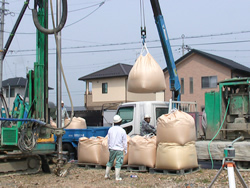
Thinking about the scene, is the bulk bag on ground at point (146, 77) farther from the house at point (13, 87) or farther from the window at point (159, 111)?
the house at point (13, 87)

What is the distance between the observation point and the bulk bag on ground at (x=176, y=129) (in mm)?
8062

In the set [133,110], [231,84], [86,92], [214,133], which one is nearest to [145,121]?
[133,110]

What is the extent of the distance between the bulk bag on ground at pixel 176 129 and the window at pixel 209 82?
68.6 ft

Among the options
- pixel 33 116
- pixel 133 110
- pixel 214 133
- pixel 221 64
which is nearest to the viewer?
pixel 33 116

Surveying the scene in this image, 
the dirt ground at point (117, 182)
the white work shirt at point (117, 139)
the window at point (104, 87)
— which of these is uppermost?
the window at point (104, 87)

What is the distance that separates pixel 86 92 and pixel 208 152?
3075cm

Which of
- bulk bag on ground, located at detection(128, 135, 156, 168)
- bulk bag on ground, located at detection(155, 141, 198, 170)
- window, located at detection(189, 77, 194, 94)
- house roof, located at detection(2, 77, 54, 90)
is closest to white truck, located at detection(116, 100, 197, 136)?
bulk bag on ground, located at detection(128, 135, 156, 168)

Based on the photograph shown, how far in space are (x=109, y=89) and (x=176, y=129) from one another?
2811 centimetres

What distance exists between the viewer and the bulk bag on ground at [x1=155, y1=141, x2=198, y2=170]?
798 centimetres

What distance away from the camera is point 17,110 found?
31.8 ft

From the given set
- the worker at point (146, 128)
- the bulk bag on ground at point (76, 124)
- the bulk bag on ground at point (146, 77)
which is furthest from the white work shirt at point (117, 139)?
the bulk bag on ground at point (76, 124)

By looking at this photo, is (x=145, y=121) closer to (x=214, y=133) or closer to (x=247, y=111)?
(x=214, y=133)

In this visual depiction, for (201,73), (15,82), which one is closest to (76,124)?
(201,73)

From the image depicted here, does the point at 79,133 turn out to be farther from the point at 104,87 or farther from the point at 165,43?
the point at 104,87
